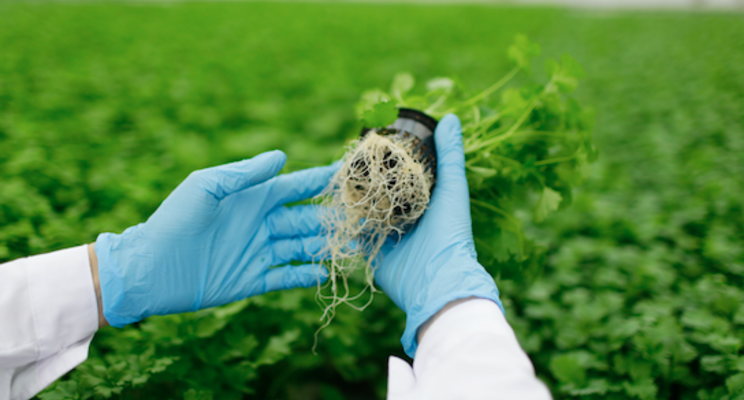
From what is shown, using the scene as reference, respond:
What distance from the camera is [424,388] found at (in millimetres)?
1012

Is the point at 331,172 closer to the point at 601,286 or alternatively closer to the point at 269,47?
the point at 601,286

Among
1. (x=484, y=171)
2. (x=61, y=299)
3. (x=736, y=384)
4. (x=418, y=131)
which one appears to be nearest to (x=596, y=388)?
(x=736, y=384)

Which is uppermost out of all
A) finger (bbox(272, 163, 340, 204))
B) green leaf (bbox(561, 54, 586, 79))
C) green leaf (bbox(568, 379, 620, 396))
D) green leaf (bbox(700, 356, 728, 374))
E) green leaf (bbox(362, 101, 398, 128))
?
green leaf (bbox(561, 54, 586, 79))

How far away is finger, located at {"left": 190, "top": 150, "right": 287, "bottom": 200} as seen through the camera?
4.71 feet

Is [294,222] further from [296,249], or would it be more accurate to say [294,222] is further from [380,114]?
[380,114]

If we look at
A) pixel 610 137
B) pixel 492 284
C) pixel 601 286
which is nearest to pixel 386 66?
pixel 610 137

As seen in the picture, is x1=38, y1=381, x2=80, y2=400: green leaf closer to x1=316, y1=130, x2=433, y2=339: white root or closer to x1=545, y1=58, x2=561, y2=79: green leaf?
x1=316, y1=130, x2=433, y2=339: white root

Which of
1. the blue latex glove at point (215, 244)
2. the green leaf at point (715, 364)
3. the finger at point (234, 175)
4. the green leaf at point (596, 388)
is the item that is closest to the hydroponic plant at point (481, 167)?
the blue latex glove at point (215, 244)

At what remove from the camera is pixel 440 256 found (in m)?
1.39

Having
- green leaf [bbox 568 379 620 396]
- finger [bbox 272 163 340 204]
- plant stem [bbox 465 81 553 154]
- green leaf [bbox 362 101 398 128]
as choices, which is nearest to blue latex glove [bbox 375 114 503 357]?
plant stem [bbox 465 81 553 154]

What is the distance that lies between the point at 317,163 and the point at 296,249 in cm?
107

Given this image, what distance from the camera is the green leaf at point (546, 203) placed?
58.2 inches

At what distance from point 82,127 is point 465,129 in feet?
8.42

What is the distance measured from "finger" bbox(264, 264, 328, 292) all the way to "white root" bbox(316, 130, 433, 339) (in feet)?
0.22
